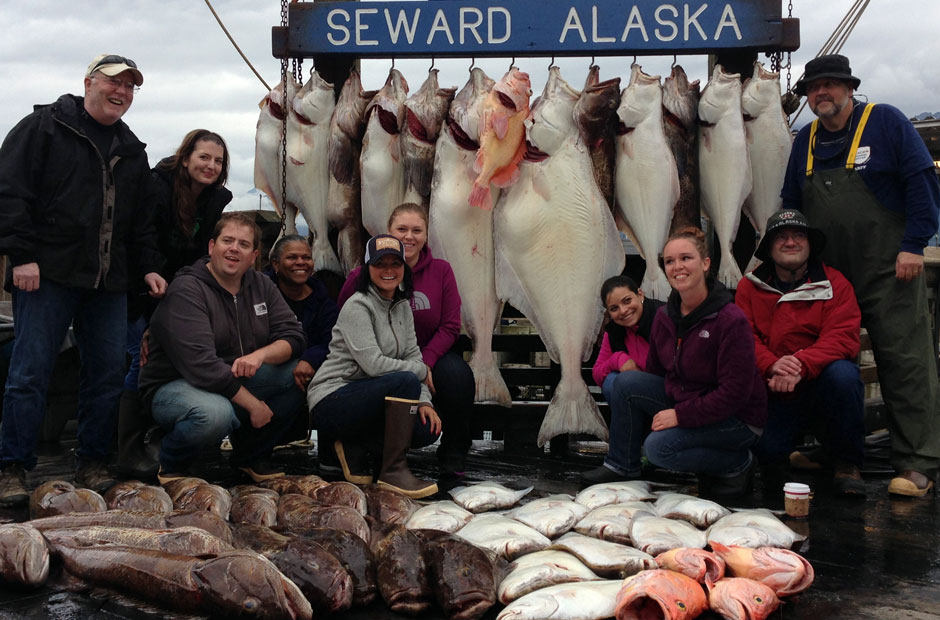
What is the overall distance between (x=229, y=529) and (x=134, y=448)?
1.49m

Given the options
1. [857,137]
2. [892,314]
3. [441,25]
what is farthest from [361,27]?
[892,314]

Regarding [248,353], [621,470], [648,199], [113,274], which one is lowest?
[621,470]

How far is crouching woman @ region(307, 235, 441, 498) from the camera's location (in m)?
3.66

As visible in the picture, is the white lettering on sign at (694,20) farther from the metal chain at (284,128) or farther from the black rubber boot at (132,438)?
the black rubber boot at (132,438)

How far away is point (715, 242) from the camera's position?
15.6 ft

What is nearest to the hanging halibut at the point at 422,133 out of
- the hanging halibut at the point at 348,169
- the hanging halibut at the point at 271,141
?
the hanging halibut at the point at 348,169

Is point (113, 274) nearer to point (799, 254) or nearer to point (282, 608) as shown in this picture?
point (282, 608)

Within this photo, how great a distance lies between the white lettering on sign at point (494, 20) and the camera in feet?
14.3

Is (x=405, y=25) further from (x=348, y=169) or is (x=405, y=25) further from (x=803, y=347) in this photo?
(x=803, y=347)

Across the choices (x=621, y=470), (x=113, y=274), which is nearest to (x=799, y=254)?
(x=621, y=470)

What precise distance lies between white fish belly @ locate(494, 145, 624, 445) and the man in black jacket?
5.73 ft

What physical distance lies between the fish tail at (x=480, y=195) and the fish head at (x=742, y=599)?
233 centimetres

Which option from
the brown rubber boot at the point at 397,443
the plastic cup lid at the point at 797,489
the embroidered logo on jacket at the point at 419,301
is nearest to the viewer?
the plastic cup lid at the point at 797,489

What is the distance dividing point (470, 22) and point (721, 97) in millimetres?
1339
